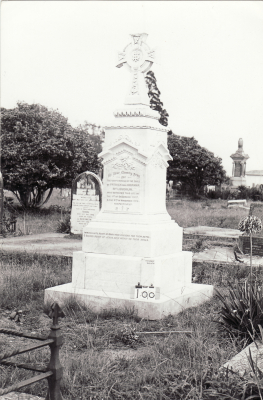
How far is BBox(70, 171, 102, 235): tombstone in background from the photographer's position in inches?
563

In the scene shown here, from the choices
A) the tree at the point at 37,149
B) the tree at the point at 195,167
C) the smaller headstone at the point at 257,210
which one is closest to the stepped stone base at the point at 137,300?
the smaller headstone at the point at 257,210

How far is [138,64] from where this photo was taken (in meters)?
7.51

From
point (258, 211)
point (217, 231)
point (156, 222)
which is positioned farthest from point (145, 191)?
point (217, 231)

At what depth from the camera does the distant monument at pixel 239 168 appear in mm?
46594

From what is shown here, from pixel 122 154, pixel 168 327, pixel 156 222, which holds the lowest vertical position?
pixel 168 327

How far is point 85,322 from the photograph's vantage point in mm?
5859

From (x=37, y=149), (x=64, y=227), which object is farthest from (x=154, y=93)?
(x=64, y=227)

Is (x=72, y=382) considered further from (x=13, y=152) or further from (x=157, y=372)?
(x=13, y=152)

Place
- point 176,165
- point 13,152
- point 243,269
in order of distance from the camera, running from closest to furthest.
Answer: point 243,269 < point 13,152 < point 176,165

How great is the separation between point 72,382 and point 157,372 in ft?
2.12

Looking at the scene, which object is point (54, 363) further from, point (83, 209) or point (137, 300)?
point (83, 209)

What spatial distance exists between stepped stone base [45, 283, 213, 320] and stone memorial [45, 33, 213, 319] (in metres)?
0.01

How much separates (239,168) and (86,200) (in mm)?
34517

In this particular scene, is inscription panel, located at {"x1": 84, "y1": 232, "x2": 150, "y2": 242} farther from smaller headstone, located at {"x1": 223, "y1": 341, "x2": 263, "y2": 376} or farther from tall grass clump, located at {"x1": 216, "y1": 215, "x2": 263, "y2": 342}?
smaller headstone, located at {"x1": 223, "y1": 341, "x2": 263, "y2": 376}
